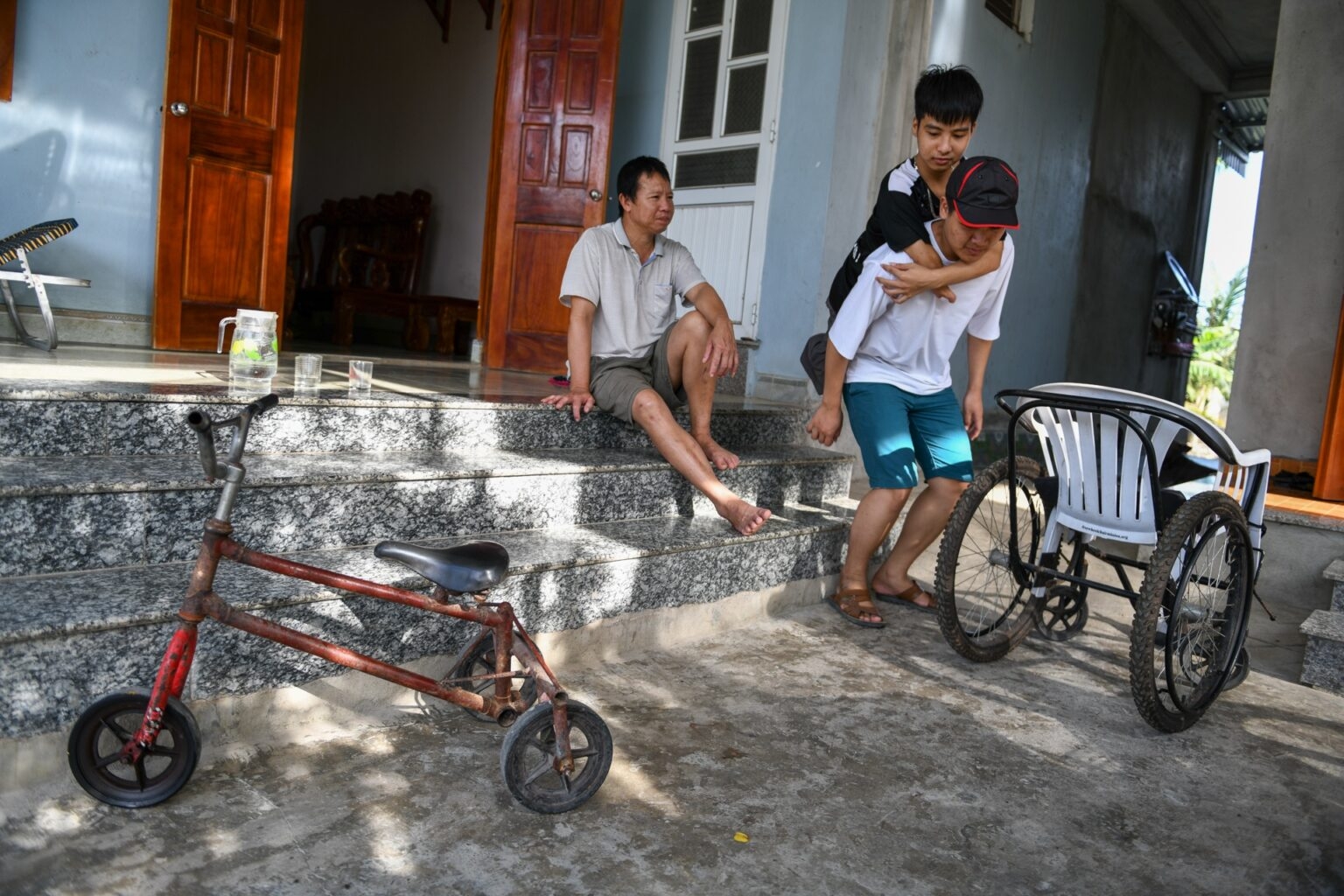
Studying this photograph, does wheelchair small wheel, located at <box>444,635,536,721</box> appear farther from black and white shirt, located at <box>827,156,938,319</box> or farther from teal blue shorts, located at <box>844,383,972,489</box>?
black and white shirt, located at <box>827,156,938,319</box>

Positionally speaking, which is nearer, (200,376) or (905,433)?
(905,433)

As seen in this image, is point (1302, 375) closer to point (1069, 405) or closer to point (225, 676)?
point (1069, 405)

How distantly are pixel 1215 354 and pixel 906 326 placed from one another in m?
19.0

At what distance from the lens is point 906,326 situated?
Answer: 338 centimetres

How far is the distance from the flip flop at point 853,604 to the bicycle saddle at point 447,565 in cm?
189

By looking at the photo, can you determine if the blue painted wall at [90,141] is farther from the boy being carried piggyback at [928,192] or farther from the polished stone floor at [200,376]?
the boy being carried piggyback at [928,192]

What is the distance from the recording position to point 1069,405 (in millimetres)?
2744

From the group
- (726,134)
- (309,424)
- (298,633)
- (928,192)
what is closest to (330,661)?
(298,633)

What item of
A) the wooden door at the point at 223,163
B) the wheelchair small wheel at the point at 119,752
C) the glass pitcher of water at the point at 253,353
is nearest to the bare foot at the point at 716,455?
the glass pitcher of water at the point at 253,353

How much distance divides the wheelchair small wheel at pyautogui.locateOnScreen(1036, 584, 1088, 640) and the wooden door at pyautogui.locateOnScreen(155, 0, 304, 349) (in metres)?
4.22

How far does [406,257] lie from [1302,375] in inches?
260

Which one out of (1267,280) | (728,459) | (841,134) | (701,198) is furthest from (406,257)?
(1267,280)

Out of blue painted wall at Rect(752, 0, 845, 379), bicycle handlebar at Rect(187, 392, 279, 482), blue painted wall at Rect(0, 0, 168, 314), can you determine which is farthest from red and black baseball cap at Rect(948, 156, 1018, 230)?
blue painted wall at Rect(0, 0, 168, 314)

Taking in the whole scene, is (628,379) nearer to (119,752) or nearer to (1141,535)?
(1141,535)
